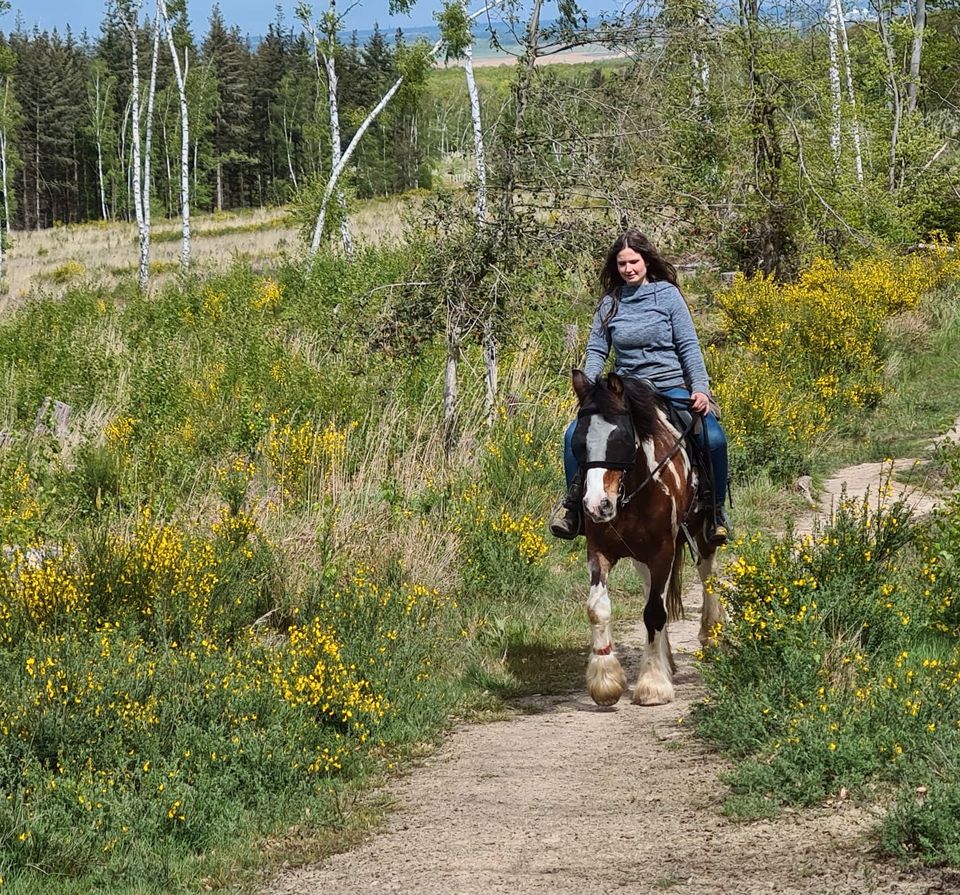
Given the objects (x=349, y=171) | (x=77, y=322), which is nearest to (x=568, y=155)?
Result: (x=77, y=322)

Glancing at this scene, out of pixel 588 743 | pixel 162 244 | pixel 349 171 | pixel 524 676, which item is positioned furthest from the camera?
pixel 162 244

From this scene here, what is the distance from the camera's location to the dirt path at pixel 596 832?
404cm

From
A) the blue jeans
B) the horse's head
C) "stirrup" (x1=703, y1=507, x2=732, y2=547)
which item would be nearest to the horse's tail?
"stirrup" (x1=703, y1=507, x2=732, y2=547)

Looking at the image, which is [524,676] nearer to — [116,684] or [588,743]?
[588,743]

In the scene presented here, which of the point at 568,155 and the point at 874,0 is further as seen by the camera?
the point at 874,0

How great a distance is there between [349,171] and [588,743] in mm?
28545

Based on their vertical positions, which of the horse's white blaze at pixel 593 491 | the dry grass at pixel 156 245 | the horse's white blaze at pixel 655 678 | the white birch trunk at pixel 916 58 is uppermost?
the white birch trunk at pixel 916 58

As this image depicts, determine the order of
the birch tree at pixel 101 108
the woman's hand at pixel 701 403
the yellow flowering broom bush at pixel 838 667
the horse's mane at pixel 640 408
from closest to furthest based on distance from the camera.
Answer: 1. the yellow flowering broom bush at pixel 838 667
2. the horse's mane at pixel 640 408
3. the woman's hand at pixel 701 403
4. the birch tree at pixel 101 108

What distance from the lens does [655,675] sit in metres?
6.34

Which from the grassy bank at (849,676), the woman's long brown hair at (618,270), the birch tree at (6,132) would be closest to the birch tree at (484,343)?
the woman's long brown hair at (618,270)

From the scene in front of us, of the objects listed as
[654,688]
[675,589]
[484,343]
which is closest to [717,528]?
[675,589]

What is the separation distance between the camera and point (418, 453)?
10273 mm

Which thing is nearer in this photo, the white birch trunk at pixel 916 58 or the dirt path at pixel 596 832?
the dirt path at pixel 596 832

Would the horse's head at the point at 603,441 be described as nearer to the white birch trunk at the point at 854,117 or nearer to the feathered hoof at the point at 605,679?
the feathered hoof at the point at 605,679
